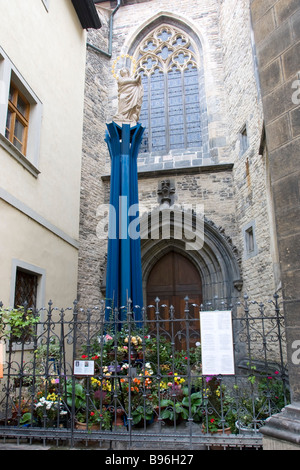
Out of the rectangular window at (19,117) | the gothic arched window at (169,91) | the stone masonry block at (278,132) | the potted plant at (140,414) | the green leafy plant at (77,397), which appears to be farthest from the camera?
the gothic arched window at (169,91)

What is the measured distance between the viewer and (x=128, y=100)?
7.86 metres

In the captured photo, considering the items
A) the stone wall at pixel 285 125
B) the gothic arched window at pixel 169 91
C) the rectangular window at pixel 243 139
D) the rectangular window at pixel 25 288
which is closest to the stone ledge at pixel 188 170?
the rectangular window at pixel 243 139

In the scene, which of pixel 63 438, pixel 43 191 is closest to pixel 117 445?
pixel 63 438

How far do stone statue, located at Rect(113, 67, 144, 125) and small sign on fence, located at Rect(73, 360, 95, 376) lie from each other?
513 cm

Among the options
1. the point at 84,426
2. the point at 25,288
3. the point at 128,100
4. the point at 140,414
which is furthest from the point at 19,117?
the point at 140,414

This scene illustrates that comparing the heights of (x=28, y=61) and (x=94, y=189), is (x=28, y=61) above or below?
above

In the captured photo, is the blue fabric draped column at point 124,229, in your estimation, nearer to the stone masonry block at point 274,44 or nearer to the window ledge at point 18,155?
the window ledge at point 18,155

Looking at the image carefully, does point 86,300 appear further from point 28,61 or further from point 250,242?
Result: point 28,61

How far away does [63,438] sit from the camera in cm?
361

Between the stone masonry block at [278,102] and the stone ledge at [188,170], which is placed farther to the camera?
the stone ledge at [188,170]

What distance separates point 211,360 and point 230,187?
6.78 meters

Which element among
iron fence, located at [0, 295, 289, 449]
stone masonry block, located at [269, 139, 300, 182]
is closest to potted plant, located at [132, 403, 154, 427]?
iron fence, located at [0, 295, 289, 449]

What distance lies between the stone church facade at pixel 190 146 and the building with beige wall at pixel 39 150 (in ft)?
3.46

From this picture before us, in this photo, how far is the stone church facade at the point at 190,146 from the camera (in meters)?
8.69
